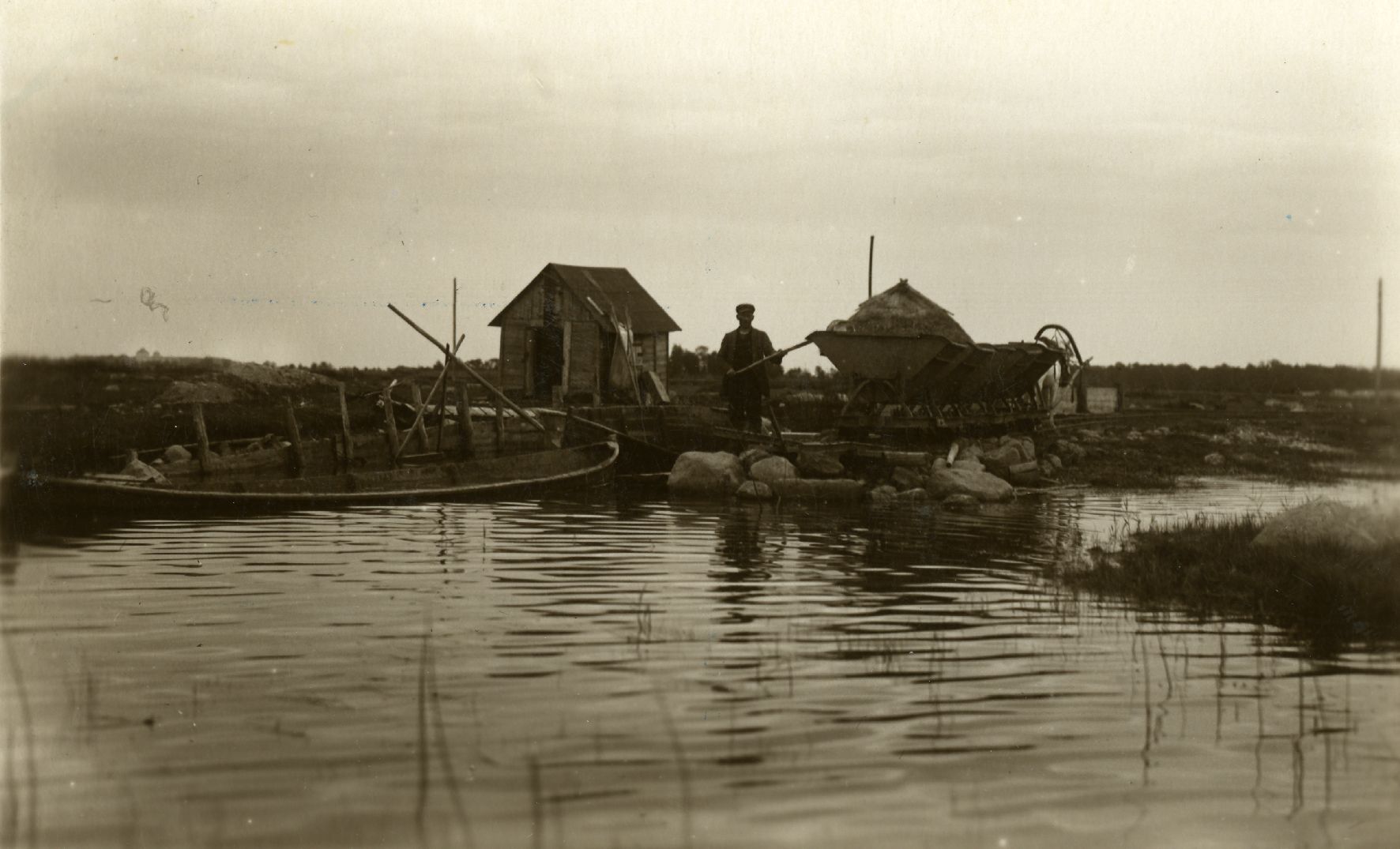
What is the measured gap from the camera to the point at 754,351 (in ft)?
78.6

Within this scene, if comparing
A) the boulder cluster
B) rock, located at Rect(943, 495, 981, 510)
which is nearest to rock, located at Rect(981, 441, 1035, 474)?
the boulder cluster

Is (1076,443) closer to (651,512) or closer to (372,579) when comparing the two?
(651,512)

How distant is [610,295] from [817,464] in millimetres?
15967

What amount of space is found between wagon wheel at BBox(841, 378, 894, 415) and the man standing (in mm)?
1877

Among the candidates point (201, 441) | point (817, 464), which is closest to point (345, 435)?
point (201, 441)

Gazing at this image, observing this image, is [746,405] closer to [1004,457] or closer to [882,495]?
[882,495]

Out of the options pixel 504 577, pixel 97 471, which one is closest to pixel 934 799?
pixel 504 577

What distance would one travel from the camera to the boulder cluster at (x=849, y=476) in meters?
21.1

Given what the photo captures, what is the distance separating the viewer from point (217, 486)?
17.2 m

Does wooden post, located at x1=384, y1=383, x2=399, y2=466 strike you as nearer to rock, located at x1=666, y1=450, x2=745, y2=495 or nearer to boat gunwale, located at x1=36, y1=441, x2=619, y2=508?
boat gunwale, located at x1=36, y1=441, x2=619, y2=508

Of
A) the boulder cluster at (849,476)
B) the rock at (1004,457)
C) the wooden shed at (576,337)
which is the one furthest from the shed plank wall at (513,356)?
the rock at (1004,457)

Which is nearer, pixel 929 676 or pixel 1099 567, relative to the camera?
pixel 929 676

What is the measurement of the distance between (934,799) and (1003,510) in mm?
14686

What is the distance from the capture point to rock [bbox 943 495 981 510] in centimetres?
1991
